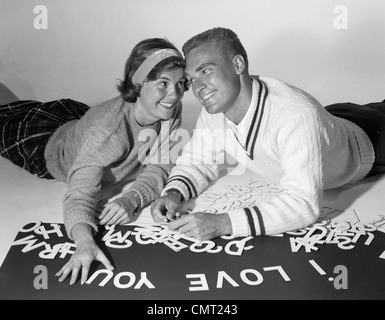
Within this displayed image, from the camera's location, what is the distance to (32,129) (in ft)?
11.0

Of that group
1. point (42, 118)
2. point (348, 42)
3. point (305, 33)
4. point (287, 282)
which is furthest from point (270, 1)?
point (287, 282)

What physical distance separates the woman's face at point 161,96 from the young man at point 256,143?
7 cm

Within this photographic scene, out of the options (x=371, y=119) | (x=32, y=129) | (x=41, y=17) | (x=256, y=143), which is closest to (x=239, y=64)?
(x=256, y=143)

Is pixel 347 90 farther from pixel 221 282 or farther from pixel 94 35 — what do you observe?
pixel 221 282

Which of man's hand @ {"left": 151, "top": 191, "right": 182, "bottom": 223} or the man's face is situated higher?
the man's face

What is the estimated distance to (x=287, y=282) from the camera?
229 cm

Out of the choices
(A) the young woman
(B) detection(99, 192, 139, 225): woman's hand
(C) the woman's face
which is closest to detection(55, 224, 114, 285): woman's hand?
(A) the young woman

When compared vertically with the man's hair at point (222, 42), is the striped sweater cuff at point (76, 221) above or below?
below

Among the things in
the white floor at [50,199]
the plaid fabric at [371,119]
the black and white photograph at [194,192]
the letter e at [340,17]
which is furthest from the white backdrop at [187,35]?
the white floor at [50,199]

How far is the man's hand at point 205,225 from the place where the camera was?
253 cm

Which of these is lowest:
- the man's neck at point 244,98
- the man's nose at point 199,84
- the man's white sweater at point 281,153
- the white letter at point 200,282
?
the white letter at point 200,282

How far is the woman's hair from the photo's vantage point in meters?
2.70

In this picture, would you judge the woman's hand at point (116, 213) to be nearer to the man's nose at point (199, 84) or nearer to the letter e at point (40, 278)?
the letter e at point (40, 278)

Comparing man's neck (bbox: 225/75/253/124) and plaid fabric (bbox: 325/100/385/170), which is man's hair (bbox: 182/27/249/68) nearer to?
man's neck (bbox: 225/75/253/124)
